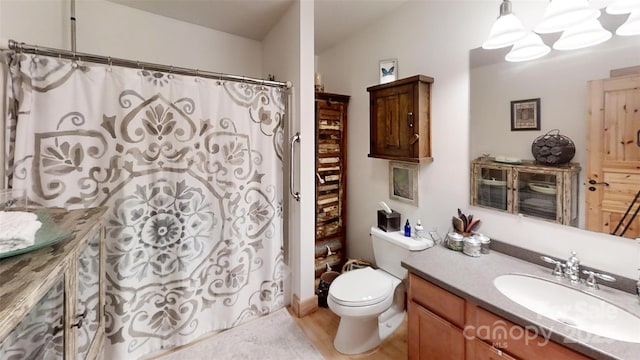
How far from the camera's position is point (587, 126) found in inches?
49.1

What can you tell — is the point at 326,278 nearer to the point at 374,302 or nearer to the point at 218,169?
the point at 374,302

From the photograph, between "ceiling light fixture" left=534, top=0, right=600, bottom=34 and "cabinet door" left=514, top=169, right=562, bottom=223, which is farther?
"cabinet door" left=514, top=169, right=562, bottom=223

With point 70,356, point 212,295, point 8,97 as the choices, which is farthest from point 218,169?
point 70,356

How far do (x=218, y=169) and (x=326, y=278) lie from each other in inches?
51.8

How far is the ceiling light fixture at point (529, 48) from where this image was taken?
1378 mm

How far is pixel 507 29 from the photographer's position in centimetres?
137

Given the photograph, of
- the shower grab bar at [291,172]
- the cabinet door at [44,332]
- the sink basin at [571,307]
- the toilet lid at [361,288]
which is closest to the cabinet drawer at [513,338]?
the sink basin at [571,307]

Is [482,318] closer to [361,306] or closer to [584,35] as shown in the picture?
[361,306]

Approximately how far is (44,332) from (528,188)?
2.11 metres

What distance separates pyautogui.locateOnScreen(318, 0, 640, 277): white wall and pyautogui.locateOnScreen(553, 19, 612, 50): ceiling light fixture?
0.23 m

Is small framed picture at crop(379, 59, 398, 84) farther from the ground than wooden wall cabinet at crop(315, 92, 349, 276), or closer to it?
farther from the ground

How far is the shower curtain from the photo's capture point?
1.37 meters

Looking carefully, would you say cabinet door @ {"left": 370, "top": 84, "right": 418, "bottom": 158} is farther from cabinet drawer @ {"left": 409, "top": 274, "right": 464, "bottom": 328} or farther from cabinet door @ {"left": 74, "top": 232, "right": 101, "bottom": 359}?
cabinet door @ {"left": 74, "top": 232, "right": 101, "bottom": 359}

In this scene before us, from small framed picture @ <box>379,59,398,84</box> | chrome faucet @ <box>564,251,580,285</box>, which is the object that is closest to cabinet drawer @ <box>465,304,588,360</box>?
chrome faucet @ <box>564,251,580,285</box>
